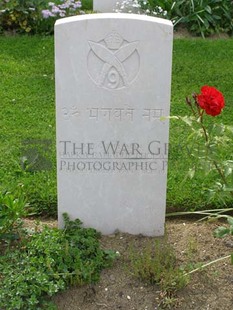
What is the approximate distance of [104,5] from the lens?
356 inches

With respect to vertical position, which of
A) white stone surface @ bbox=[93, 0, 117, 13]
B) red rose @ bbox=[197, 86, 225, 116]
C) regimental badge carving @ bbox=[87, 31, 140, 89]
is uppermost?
regimental badge carving @ bbox=[87, 31, 140, 89]

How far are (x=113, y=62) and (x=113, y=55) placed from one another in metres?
0.04

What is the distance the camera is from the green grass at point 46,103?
4715mm

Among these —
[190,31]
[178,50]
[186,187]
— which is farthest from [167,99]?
[190,31]

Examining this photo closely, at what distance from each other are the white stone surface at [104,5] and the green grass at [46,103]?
1.28 metres

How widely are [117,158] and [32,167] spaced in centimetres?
123

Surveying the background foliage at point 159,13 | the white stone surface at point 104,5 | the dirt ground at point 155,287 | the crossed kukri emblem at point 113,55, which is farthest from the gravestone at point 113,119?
the white stone surface at point 104,5

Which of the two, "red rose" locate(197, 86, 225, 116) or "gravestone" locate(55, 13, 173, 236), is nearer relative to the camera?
"red rose" locate(197, 86, 225, 116)

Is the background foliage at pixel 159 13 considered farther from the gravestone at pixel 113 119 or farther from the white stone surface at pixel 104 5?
the gravestone at pixel 113 119

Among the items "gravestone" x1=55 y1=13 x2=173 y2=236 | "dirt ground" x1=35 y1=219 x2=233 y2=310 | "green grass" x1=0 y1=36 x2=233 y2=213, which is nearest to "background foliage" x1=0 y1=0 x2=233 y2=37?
"green grass" x1=0 y1=36 x2=233 y2=213

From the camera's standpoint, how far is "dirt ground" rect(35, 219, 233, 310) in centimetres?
363

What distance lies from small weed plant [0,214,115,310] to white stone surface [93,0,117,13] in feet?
18.0

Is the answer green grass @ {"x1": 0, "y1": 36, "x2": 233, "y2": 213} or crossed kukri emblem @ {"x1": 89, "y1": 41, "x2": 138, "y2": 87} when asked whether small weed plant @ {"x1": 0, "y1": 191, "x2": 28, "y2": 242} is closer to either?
green grass @ {"x1": 0, "y1": 36, "x2": 233, "y2": 213}

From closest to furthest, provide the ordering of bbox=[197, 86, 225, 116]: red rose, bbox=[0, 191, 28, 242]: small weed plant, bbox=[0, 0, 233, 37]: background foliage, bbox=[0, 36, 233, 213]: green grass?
bbox=[197, 86, 225, 116]: red rose
bbox=[0, 191, 28, 242]: small weed plant
bbox=[0, 36, 233, 213]: green grass
bbox=[0, 0, 233, 37]: background foliage
